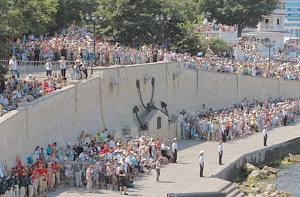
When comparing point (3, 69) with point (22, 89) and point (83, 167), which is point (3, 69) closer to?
point (22, 89)

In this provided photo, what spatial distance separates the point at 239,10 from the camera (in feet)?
211

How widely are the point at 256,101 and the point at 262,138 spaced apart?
30.4 ft

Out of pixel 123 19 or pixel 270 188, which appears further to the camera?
pixel 123 19

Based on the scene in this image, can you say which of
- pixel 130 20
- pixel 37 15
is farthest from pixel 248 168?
pixel 37 15

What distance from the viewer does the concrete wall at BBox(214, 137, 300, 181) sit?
1234 inches

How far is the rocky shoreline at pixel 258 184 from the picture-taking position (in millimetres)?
29469

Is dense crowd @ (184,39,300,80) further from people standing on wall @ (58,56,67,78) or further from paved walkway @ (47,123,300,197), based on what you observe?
people standing on wall @ (58,56,67,78)

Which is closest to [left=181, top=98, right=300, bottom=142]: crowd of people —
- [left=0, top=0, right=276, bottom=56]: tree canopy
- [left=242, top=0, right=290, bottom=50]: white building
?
[left=0, top=0, right=276, bottom=56]: tree canopy

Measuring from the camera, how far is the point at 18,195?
2294 centimetres

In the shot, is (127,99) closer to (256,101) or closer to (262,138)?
(262,138)

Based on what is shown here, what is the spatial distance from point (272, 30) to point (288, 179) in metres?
40.1

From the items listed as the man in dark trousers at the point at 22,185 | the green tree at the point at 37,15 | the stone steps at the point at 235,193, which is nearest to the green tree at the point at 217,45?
the green tree at the point at 37,15

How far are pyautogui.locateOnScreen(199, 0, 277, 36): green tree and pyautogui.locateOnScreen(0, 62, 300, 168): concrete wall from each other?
1569cm

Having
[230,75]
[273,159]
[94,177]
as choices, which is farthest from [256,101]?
[94,177]
